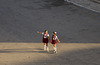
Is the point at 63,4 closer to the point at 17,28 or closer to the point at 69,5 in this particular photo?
the point at 69,5

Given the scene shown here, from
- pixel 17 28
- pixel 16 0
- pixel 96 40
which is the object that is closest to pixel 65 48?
pixel 96 40

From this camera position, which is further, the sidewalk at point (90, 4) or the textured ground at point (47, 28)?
the sidewalk at point (90, 4)

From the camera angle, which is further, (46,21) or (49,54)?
(46,21)

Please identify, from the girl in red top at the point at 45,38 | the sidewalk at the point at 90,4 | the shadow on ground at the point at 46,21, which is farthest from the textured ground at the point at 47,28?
the sidewalk at the point at 90,4

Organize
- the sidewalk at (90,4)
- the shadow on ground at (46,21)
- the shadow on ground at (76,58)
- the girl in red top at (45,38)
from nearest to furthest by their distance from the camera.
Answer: the shadow on ground at (76,58) → the girl in red top at (45,38) → the shadow on ground at (46,21) → the sidewalk at (90,4)

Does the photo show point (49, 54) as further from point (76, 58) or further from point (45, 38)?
point (76, 58)

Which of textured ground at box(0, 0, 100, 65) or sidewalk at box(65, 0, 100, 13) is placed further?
sidewalk at box(65, 0, 100, 13)

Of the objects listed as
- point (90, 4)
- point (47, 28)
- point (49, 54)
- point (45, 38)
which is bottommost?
point (49, 54)

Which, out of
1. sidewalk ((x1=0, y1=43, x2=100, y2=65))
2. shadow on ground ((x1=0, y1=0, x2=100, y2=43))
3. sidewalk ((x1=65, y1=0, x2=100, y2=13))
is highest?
sidewalk ((x1=65, y1=0, x2=100, y2=13))

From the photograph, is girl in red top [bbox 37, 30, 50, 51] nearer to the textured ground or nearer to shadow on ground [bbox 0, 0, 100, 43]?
the textured ground

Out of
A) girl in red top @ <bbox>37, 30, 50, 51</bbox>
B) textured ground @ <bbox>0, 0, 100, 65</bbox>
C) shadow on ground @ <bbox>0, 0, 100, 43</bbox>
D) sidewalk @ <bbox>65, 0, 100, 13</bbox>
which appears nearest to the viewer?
textured ground @ <bbox>0, 0, 100, 65</bbox>

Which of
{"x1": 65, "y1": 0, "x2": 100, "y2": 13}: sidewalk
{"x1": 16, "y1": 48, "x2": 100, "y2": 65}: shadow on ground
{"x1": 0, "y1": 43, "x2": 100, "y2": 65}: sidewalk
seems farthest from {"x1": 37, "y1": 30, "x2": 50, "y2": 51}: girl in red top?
{"x1": 65, "y1": 0, "x2": 100, "y2": 13}: sidewalk

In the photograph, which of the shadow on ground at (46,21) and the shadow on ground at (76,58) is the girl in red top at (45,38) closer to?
the shadow on ground at (76,58)

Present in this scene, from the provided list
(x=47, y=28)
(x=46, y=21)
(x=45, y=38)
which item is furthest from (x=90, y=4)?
(x=45, y=38)
